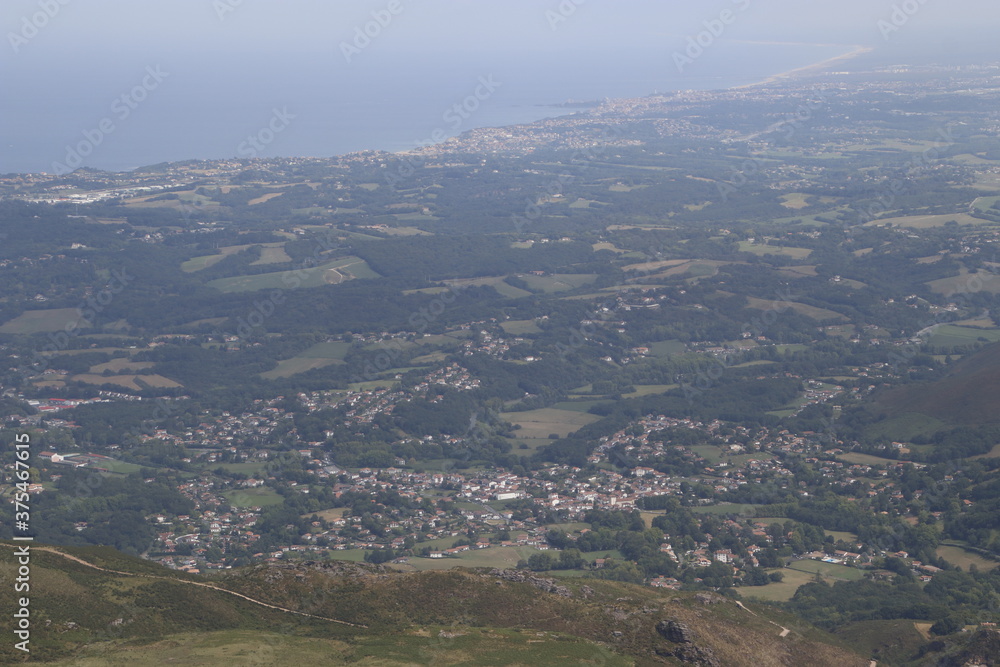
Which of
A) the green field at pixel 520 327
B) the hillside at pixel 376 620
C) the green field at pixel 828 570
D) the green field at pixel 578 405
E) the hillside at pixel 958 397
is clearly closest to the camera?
the hillside at pixel 376 620

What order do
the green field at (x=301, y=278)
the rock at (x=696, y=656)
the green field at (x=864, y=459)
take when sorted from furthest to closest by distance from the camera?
the green field at (x=301, y=278), the green field at (x=864, y=459), the rock at (x=696, y=656)

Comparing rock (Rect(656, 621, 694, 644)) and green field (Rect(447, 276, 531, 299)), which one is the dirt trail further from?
green field (Rect(447, 276, 531, 299))

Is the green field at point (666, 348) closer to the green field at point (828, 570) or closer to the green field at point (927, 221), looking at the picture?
the green field at point (828, 570)

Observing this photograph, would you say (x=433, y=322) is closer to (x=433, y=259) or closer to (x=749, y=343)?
(x=433, y=259)

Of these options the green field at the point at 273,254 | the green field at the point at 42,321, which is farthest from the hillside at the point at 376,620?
the green field at the point at 273,254

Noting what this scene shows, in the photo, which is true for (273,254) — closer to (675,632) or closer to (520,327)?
(520,327)

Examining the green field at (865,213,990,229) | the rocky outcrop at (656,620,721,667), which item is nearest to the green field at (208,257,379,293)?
the green field at (865,213,990,229)
